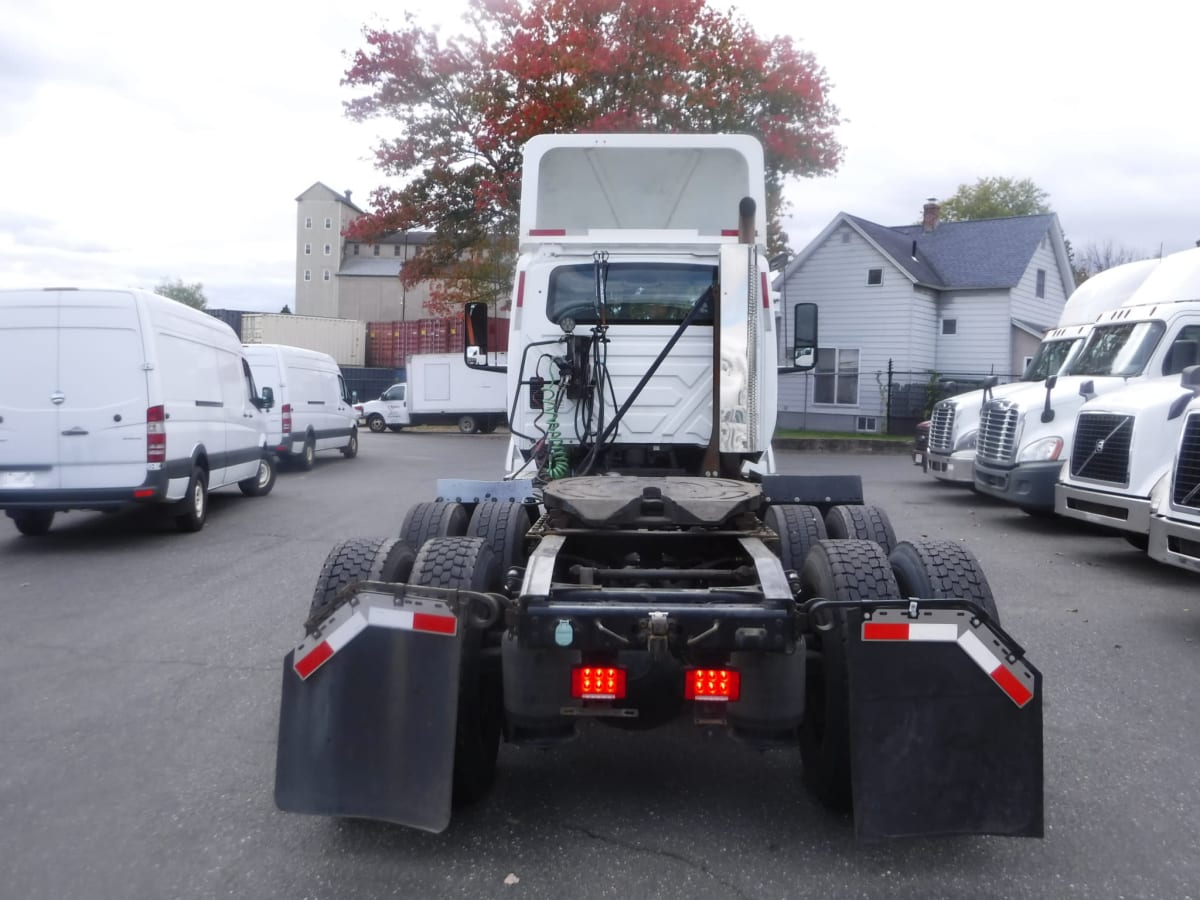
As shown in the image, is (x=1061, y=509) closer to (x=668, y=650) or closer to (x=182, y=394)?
(x=668, y=650)

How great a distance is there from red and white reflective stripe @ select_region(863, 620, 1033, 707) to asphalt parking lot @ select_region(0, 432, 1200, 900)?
2.15 ft

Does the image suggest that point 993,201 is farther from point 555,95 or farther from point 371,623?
point 371,623

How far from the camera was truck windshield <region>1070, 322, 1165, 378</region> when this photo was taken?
11.5m

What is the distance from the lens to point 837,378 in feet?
99.8

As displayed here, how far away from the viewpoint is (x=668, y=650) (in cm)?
349

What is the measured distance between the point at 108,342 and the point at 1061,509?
9.43m

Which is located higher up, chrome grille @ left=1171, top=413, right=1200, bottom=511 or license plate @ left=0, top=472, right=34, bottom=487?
chrome grille @ left=1171, top=413, right=1200, bottom=511

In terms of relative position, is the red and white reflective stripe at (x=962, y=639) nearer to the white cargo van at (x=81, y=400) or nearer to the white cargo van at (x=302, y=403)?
the white cargo van at (x=81, y=400)

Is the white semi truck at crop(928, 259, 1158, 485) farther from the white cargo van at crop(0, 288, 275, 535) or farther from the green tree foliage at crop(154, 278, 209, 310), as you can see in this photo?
the green tree foliage at crop(154, 278, 209, 310)

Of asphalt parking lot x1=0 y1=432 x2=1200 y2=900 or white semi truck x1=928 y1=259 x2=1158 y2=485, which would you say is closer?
asphalt parking lot x1=0 y1=432 x2=1200 y2=900

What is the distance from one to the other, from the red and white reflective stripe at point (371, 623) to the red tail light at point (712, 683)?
2.72ft

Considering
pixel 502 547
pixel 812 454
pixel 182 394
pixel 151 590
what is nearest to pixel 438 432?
pixel 812 454

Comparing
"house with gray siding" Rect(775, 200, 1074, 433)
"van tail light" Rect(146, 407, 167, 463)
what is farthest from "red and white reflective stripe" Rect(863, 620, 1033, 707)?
"house with gray siding" Rect(775, 200, 1074, 433)

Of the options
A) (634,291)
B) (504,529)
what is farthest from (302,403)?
(504,529)
